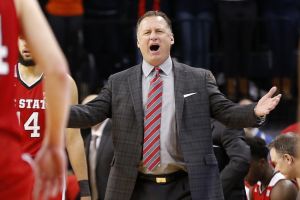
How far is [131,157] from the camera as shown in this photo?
6215 millimetres

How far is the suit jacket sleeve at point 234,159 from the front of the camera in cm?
741

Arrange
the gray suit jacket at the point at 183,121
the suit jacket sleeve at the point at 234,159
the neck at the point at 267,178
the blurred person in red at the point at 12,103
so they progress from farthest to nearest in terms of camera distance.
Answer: the neck at the point at 267,178, the suit jacket sleeve at the point at 234,159, the gray suit jacket at the point at 183,121, the blurred person in red at the point at 12,103

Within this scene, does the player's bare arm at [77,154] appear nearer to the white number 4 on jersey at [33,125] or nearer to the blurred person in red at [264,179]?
the white number 4 on jersey at [33,125]

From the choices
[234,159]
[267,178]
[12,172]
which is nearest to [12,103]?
[12,172]

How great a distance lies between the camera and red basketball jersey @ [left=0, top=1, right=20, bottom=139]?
12.4 ft

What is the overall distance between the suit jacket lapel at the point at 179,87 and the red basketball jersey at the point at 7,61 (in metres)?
2.45

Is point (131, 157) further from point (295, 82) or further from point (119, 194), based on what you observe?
point (295, 82)

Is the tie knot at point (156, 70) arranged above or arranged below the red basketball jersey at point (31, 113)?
above

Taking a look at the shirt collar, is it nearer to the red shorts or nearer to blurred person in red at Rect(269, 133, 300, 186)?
blurred person in red at Rect(269, 133, 300, 186)

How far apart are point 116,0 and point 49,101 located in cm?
884

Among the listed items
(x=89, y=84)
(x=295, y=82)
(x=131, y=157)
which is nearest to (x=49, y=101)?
(x=131, y=157)

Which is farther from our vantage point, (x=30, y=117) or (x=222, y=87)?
(x=222, y=87)

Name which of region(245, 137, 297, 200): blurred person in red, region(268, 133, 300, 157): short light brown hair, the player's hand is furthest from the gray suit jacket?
the player's hand

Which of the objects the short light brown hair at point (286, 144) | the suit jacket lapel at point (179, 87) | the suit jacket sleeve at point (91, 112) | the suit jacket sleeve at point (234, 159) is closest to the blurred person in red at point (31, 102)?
the suit jacket sleeve at point (91, 112)
